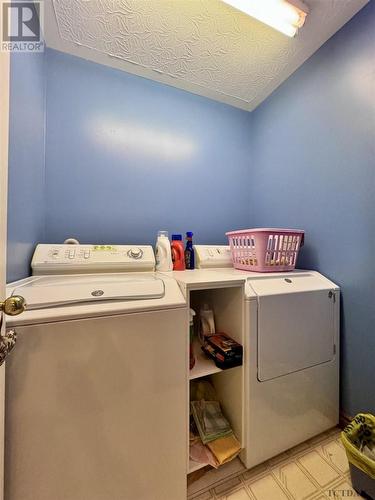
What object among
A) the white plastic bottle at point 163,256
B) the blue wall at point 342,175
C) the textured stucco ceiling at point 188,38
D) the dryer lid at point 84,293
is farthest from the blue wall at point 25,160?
the blue wall at point 342,175

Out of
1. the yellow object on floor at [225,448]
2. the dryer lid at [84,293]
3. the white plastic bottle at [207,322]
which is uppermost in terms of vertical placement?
the dryer lid at [84,293]

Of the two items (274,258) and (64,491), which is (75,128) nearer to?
(274,258)

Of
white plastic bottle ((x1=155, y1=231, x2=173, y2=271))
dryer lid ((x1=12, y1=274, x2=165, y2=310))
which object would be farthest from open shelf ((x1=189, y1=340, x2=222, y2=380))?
white plastic bottle ((x1=155, y1=231, x2=173, y2=271))

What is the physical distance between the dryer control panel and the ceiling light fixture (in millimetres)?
1547

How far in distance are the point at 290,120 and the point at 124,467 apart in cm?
238

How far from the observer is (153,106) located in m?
1.72

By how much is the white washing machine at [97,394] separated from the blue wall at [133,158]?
0.84 metres

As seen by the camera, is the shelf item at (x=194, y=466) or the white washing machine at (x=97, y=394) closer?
the white washing machine at (x=97, y=394)

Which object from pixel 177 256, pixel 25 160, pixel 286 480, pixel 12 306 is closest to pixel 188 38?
pixel 25 160

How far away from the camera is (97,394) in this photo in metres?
0.75

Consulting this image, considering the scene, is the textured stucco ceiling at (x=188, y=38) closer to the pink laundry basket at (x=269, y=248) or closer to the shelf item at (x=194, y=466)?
the pink laundry basket at (x=269, y=248)

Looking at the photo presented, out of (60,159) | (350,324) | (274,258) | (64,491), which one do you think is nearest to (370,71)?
(274,258)

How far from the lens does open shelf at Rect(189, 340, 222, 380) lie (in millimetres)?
1000

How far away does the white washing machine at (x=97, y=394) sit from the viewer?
671mm
